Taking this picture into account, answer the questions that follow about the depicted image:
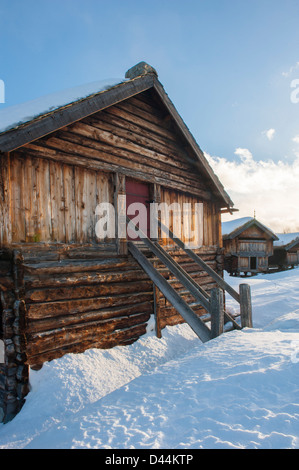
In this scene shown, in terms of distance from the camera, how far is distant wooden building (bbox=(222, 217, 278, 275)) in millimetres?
22859

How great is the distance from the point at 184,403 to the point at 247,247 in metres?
22.5

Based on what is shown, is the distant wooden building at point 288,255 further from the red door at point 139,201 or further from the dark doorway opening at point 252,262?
the red door at point 139,201

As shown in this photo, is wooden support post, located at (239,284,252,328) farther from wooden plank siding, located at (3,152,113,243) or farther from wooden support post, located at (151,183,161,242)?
wooden plank siding, located at (3,152,113,243)

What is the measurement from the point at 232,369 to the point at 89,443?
1639mm

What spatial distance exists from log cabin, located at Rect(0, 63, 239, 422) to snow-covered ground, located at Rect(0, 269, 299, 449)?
0.49 m

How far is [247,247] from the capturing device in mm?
23234

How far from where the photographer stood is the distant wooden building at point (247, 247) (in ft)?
75.0

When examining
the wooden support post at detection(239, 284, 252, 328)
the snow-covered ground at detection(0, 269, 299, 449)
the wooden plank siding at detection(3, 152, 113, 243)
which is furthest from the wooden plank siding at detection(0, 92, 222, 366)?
the wooden support post at detection(239, 284, 252, 328)

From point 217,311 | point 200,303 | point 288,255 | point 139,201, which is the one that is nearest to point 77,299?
point 200,303

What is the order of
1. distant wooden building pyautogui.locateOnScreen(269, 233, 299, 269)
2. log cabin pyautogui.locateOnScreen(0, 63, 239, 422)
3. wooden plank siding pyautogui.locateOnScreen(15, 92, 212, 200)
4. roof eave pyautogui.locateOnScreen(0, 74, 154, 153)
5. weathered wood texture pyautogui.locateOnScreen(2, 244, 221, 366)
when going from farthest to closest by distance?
distant wooden building pyautogui.locateOnScreen(269, 233, 299, 269)
wooden plank siding pyautogui.locateOnScreen(15, 92, 212, 200)
weathered wood texture pyautogui.locateOnScreen(2, 244, 221, 366)
log cabin pyautogui.locateOnScreen(0, 63, 239, 422)
roof eave pyautogui.locateOnScreen(0, 74, 154, 153)

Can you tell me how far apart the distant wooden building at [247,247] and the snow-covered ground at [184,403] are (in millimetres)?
19084

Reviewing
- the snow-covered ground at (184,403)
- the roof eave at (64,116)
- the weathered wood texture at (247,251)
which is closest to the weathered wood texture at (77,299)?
the snow-covered ground at (184,403)

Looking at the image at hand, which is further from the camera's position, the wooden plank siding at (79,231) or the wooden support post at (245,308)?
the wooden support post at (245,308)

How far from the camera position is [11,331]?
4.30m
